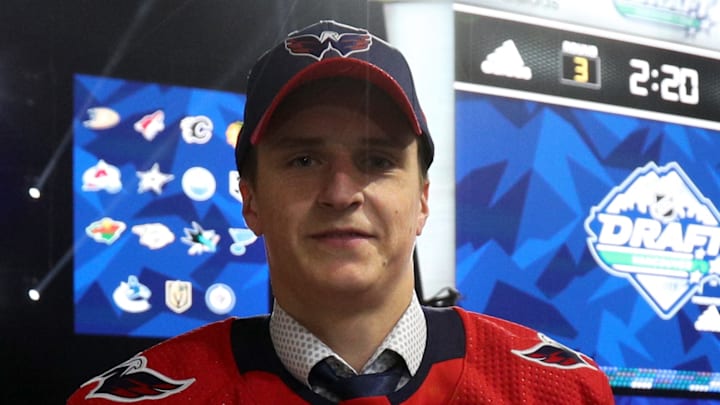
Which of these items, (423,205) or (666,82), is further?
(666,82)

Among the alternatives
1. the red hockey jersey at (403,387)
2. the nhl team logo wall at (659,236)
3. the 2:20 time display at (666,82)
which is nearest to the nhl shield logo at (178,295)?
the red hockey jersey at (403,387)

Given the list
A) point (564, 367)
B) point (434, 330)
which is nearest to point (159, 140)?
point (434, 330)

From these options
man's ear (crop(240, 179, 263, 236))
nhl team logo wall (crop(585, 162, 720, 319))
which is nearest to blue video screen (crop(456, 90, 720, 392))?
nhl team logo wall (crop(585, 162, 720, 319))

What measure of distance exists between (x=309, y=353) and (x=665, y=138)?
71 cm

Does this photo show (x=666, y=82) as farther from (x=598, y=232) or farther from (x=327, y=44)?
(x=327, y=44)

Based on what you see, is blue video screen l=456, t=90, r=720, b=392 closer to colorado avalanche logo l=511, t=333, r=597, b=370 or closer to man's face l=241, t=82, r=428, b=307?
colorado avalanche logo l=511, t=333, r=597, b=370

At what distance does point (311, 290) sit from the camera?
0.75 metres

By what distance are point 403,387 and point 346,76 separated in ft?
0.82

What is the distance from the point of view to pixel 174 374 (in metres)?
0.79

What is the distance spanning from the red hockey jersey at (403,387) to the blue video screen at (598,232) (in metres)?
0.32

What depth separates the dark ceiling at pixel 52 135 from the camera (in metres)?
0.89

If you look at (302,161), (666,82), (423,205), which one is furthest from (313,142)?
(666,82)

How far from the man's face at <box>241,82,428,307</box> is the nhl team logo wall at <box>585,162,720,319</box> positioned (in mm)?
Result: 552

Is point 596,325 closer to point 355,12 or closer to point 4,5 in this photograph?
point 355,12
